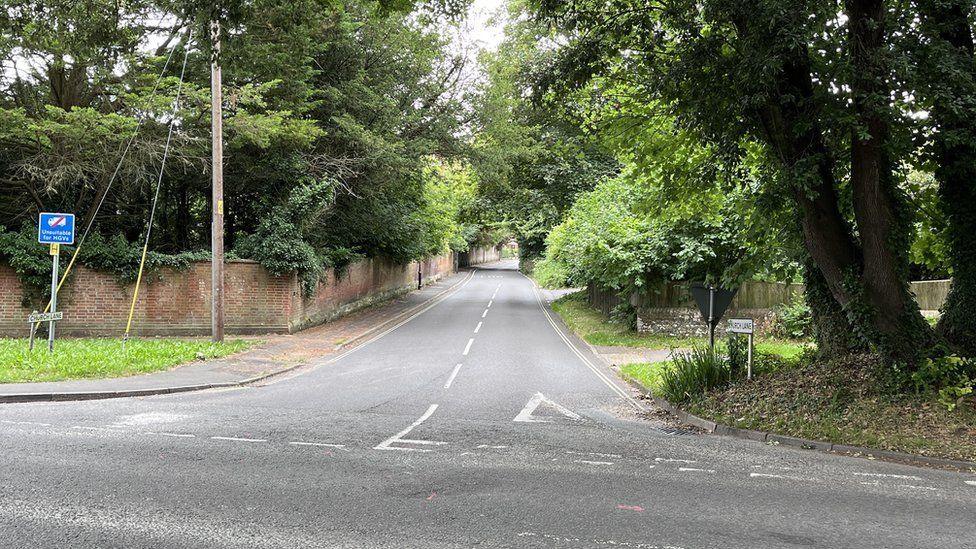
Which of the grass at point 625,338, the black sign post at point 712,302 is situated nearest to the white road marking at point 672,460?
the black sign post at point 712,302

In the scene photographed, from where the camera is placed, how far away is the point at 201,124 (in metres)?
17.1

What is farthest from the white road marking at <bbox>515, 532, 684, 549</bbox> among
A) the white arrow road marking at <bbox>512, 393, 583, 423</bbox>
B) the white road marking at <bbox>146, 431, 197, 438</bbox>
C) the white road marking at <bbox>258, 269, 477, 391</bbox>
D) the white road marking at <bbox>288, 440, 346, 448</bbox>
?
the white road marking at <bbox>258, 269, 477, 391</bbox>

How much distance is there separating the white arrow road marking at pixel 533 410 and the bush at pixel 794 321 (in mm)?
10759

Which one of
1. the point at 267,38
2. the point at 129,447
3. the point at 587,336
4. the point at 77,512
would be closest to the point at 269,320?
the point at 267,38

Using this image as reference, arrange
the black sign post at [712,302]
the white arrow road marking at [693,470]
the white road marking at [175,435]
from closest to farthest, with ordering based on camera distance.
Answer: the white arrow road marking at [693,470] < the white road marking at [175,435] < the black sign post at [712,302]

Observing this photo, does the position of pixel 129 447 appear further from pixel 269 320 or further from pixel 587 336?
pixel 587 336

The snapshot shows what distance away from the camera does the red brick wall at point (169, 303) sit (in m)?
17.5

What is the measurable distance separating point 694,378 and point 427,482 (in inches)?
232

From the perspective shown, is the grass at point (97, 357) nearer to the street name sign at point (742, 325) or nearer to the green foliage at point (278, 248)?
the green foliage at point (278, 248)

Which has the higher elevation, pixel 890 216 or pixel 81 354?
pixel 890 216

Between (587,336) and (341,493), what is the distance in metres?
14.9

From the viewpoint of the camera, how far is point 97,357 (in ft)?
40.5

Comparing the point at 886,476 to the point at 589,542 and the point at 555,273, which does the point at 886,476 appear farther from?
the point at 555,273

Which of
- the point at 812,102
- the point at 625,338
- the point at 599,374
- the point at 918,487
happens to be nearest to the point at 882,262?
the point at 812,102
